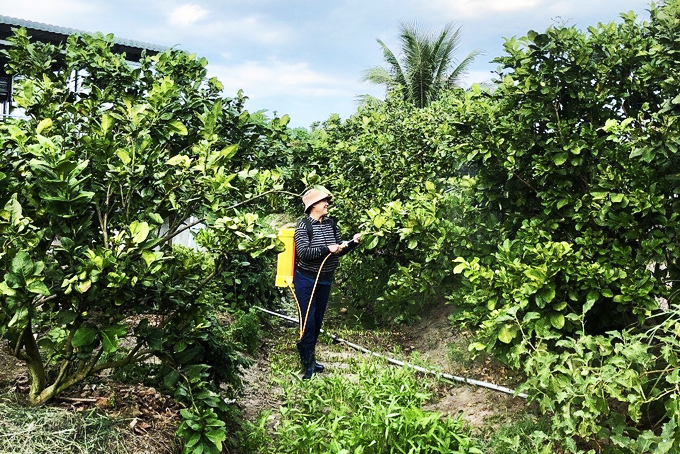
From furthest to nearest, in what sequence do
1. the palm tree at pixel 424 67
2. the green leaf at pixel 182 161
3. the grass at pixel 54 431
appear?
1. the palm tree at pixel 424 67
2. the green leaf at pixel 182 161
3. the grass at pixel 54 431

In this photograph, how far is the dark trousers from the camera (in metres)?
5.64

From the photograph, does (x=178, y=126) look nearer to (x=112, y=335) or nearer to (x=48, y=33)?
(x=112, y=335)

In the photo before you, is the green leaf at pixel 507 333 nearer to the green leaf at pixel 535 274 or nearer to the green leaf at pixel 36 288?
the green leaf at pixel 535 274

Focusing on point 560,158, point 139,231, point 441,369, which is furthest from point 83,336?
point 441,369

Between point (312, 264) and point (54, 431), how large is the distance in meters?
2.90

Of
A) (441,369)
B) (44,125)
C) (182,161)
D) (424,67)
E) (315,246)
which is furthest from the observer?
(424,67)

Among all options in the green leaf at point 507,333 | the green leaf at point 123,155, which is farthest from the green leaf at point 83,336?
the green leaf at point 507,333

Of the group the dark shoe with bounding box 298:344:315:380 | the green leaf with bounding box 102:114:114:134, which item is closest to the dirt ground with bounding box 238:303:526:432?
the dark shoe with bounding box 298:344:315:380

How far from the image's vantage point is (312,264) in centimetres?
568

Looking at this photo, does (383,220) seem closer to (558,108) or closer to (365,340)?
(558,108)

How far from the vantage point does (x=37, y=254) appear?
3.19 m

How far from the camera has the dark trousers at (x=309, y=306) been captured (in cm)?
564

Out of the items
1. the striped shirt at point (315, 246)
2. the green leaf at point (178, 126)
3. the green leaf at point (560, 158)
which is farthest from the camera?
the striped shirt at point (315, 246)

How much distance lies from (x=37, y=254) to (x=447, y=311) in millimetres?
5392
